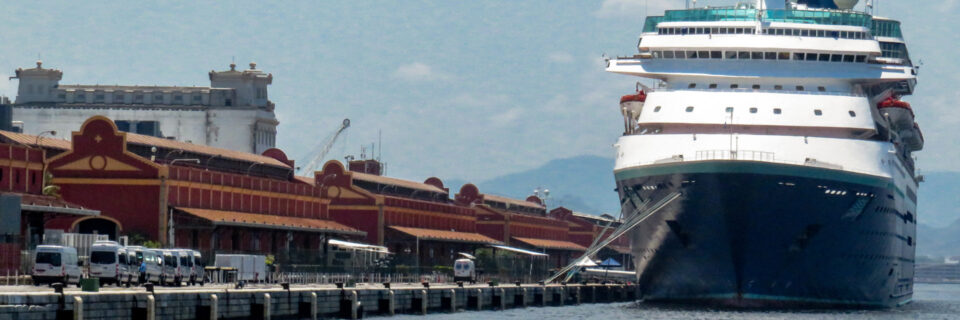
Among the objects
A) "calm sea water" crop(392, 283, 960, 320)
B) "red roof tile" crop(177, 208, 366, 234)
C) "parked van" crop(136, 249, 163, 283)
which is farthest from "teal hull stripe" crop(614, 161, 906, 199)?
"red roof tile" crop(177, 208, 366, 234)

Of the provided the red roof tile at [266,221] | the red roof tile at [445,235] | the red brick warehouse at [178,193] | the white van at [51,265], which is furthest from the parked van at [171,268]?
the red roof tile at [445,235]

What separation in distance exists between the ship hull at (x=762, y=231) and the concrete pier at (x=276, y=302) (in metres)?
11.3

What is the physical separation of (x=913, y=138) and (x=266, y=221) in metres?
40.5

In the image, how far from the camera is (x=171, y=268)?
70.8 metres

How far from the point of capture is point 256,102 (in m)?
189

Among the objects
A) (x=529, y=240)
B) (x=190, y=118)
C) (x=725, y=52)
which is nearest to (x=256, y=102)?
(x=190, y=118)

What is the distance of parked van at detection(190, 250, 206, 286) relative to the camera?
242 feet

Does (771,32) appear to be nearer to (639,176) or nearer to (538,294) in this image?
(639,176)

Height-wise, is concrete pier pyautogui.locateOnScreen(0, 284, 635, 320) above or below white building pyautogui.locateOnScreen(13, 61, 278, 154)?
below

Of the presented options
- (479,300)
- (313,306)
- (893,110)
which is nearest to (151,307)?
(313,306)

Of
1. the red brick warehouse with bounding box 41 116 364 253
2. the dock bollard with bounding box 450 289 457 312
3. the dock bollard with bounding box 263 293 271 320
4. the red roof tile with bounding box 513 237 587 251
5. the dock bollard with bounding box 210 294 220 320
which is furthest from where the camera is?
the red roof tile with bounding box 513 237 587 251

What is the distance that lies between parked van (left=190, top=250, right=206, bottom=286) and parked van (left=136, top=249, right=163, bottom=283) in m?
3.70

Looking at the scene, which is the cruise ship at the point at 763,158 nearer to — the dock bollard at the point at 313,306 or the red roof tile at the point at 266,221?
the dock bollard at the point at 313,306

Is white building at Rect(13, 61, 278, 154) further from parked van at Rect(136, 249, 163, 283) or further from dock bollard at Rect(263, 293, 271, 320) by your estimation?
dock bollard at Rect(263, 293, 271, 320)
